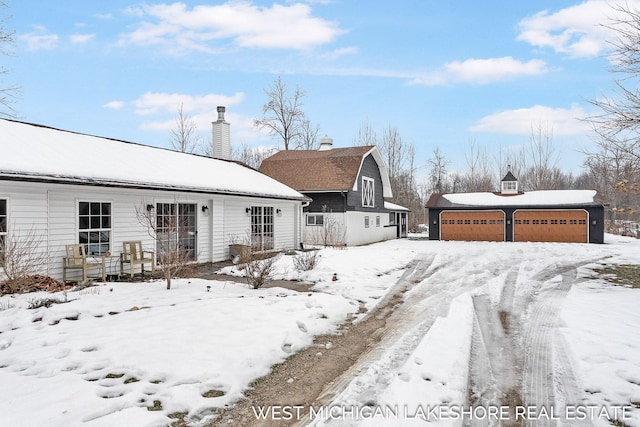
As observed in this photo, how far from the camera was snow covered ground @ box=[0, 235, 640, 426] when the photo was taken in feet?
11.4

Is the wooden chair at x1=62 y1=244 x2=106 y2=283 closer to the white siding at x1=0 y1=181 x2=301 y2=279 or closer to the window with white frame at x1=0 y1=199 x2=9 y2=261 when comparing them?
the white siding at x1=0 y1=181 x2=301 y2=279

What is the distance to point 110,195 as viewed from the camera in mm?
9852

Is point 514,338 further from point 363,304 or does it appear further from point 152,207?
point 152,207

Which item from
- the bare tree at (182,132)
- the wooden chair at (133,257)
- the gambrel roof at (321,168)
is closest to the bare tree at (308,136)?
the bare tree at (182,132)

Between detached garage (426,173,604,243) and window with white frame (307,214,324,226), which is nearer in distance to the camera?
window with white frame (307,214,324,226)

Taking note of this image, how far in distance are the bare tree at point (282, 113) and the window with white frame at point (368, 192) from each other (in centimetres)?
1454

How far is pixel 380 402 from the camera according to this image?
3545 millimetres

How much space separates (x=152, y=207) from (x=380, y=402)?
8.99 meters

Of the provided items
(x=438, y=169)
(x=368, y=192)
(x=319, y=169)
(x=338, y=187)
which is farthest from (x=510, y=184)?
(x=438, y=169)

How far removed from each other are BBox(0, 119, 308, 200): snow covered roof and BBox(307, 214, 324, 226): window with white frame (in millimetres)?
5089

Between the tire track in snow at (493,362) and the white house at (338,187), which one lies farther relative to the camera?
the white house at (338,187)

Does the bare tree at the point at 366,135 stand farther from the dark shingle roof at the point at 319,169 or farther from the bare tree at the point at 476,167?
the dark shingle roof at the point at 319,169

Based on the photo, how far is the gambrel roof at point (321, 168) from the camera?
20547mm

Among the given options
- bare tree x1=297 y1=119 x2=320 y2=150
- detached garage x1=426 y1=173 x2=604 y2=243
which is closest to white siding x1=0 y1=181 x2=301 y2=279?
detached garage x1=426 y1=173 x2=604 y2=243
